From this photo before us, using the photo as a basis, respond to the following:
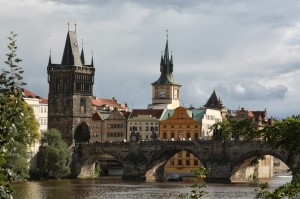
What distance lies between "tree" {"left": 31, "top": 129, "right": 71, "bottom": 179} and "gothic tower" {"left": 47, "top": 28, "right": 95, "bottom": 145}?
1588 cm

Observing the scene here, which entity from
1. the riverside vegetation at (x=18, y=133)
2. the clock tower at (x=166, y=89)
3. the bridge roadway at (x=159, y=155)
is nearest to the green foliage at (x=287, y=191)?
the riverside vegetation at (x=18, y=133)

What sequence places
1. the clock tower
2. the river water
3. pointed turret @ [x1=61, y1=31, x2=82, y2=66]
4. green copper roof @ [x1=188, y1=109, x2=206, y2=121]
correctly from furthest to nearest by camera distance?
the clock tower
green copper roof @ [x1=188, y1=109, x2=206, y2=121]
pointed turret @ [x1=61, y1=31, x2=82, y2=66]
the river water

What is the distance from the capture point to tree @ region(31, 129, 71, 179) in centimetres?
11174

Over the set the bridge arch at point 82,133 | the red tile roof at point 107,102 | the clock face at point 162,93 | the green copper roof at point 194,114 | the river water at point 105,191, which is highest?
the clock face at point 162,93

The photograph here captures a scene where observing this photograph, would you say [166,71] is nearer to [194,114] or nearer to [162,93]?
[162,93]

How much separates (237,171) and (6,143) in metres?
103

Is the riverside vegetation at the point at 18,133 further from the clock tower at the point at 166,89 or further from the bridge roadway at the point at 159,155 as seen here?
the clock tower at the point at 166,89

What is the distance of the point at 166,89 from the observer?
17588cm

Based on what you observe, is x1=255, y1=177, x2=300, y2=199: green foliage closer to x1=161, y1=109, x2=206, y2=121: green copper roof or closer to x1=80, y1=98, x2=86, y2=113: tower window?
x1=80, y1=98, x2=86, y2=113: tower window

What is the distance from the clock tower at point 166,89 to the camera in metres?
175

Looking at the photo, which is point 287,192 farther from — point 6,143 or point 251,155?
point 251,155

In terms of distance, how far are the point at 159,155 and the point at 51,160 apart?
53.5 feet

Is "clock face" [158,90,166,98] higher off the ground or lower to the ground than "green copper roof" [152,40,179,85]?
lower

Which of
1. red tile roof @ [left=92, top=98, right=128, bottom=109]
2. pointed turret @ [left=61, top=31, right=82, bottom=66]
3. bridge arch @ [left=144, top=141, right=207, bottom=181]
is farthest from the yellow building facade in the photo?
red tile roof @ [left=92, top=98, right=128, bottom=109]
